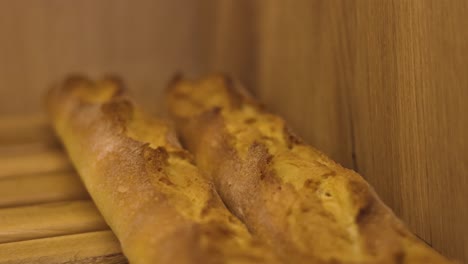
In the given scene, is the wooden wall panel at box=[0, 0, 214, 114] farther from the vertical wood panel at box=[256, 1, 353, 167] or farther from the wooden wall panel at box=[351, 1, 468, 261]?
the wooden wall panel at box=[351, 1, 468, 261]

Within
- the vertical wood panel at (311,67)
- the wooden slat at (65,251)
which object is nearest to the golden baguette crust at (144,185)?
the wooden slat at (65,251)

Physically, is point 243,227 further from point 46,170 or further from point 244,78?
point 244,78

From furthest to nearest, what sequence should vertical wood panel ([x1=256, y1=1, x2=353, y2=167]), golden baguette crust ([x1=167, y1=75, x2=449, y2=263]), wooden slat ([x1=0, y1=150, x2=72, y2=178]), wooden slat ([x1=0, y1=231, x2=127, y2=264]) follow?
wooden slat ([x1=0, y1=150, x2=72, y2=178]) → vertical wood panel ([x1=256, y1=1, x2=353, y2=167]) → wooden slat ([x1=0, y1=231, x2=127, y2=264]) → golden baguette crust ([x1=167, y1=75, x2=449, y2=263])

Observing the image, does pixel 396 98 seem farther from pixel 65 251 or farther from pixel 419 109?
pixel 65 251

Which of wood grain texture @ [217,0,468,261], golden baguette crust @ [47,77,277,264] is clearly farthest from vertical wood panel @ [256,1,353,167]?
golden baguette crust @ [47,77,277,264]

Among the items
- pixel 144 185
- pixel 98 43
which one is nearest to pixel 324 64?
pixel 144 185

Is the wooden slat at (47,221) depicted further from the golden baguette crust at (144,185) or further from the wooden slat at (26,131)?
the wooden slat at (26,131)

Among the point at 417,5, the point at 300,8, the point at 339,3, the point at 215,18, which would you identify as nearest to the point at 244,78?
the point at 215,18
